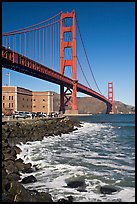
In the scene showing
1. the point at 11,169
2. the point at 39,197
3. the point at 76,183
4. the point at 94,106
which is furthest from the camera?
the point at 94,106

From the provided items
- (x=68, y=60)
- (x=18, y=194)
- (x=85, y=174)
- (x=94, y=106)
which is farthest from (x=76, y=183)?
(x=94, y=106)

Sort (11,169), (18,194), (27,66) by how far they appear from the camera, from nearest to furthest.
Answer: (18,194), (11,169), (27,66)

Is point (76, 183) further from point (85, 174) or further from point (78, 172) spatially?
point (78, 172)

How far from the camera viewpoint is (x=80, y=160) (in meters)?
8.05

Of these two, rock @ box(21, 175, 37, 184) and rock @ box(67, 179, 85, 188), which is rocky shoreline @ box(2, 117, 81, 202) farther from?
rock @ box(67, 179, 85, 188)

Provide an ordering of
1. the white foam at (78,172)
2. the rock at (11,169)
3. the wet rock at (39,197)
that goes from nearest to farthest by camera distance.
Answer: the wet rock at (39,197)
the white foam at (78,172)
the rock at (11,169)

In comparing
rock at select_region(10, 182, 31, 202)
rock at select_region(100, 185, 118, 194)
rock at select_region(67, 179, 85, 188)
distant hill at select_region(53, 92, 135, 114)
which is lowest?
rock at select_region(100, 185, 118, 194)

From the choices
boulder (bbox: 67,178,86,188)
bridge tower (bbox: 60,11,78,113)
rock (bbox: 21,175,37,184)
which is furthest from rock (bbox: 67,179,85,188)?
bridge tower (bbox: 60,11,78,113)

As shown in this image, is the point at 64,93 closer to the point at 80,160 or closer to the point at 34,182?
the point at 80,160

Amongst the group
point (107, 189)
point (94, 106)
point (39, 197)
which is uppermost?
point (94, 106)

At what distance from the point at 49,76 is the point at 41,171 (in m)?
24.4

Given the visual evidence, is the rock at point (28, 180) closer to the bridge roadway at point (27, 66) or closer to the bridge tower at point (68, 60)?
the bridge roadway at point (27, 66)

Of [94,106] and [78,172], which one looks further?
[94,106]

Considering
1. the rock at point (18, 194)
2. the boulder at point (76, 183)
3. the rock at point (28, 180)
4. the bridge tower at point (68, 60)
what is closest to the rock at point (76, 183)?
the boulder at point (76, 183)
